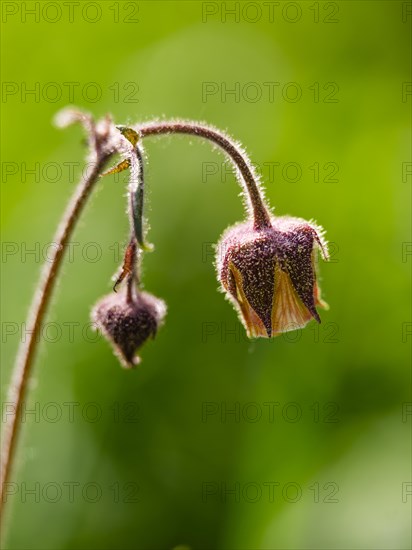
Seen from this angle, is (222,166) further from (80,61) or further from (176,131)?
(176,131)

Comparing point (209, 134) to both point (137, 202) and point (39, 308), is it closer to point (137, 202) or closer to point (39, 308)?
point (137, 202)

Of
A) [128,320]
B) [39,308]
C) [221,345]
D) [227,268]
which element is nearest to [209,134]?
[227,268]

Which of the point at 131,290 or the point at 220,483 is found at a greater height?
the point at 131,290

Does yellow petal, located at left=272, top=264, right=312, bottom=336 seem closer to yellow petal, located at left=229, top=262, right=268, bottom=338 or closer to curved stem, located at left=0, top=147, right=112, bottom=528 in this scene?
yellow petal, located at left=229, top=262, right=268, bottom=338

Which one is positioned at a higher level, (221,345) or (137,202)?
(137,202)

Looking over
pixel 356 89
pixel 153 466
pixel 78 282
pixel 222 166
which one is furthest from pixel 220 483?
pixel 356 89

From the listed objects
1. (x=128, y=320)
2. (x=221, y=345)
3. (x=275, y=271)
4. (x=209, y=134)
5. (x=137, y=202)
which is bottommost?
(x=221, y=345)
